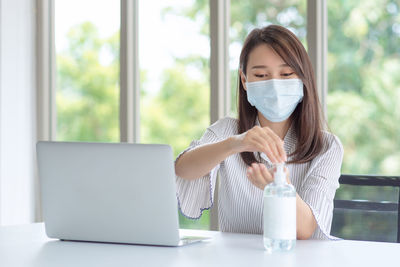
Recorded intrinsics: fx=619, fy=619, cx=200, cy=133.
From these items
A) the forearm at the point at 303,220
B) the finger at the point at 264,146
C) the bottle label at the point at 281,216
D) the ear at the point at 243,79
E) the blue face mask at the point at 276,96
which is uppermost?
the ear at the point at 243,79

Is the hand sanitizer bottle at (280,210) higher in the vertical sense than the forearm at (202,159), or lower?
lower

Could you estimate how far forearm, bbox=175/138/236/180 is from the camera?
1771mm

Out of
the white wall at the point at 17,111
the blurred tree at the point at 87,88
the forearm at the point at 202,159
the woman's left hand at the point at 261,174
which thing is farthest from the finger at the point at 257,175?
the white wall at the point at 17,111

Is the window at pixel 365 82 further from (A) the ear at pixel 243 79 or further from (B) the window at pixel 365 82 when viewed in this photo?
(A) the ear at pixel 243 79

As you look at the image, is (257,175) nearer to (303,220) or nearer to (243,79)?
(303,220)

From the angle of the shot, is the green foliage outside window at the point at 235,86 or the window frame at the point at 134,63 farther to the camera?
the window frame at the point at 134,63

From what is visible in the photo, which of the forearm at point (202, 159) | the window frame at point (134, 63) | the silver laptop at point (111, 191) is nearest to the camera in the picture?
the silver laptop at point (111, 191)

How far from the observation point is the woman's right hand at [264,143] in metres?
1.51

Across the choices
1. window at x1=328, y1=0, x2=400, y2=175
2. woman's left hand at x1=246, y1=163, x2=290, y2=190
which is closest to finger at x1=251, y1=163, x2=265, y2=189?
woman's left hand at x1=246, y1=163, x2=290, y2=190

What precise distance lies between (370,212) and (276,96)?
1.56 ft

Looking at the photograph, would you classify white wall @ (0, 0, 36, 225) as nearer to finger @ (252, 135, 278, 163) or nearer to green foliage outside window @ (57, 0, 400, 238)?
green foliage outside window @ (57, 0, 400, 238)

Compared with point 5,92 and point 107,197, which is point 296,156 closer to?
point 107,197

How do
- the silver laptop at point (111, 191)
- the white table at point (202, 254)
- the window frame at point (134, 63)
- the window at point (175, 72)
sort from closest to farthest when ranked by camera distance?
the white table at point (202, 254), the silver laptop at point (111, 191), the window frame at point (134, 63), the window at point (175, 72)

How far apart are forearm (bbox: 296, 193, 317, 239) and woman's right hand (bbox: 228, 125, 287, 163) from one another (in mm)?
200
